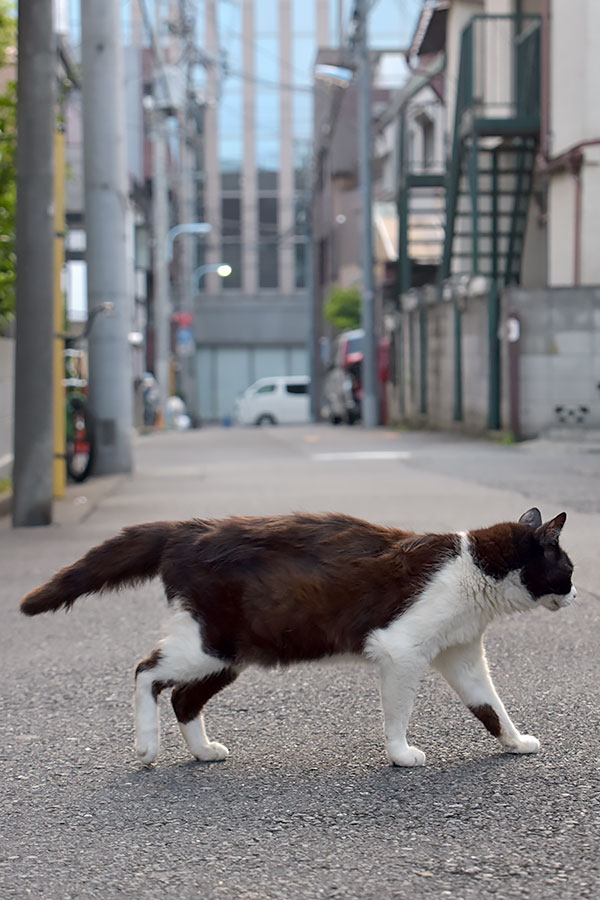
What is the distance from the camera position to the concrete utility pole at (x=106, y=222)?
53.8 feet

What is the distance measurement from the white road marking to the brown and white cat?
14.5 meters

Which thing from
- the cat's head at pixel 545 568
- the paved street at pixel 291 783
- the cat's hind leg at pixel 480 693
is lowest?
the paved street at pixel 291 783

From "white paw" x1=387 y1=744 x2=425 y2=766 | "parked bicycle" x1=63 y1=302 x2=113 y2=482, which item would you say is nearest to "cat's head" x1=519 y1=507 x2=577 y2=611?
"white paw" x1=387 y1=744 x2=425 y2=766

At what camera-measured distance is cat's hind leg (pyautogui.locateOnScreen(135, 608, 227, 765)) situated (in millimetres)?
3844

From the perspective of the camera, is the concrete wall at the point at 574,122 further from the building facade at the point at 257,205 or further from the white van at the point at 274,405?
the building facade at the point at 257,205

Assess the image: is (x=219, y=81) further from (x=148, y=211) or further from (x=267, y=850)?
(x=267, y=850)

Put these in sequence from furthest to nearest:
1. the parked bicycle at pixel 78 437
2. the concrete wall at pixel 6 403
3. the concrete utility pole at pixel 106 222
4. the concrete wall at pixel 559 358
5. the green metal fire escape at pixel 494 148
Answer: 1. the green metal fire escape at pixel 494 148
2. the concrete wall at pixel 559 358
3. the concrete utility pole at pixel 106 222
4. the parked bicycle at pixel 78 437
5. the concrete wall at pixel 6 403

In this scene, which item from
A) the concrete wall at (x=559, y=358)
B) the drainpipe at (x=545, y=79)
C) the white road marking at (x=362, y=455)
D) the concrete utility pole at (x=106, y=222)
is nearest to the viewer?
the concrete utility pole at (x=106, y=222)

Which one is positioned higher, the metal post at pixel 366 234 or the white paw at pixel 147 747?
the metal post at pixel 366 234

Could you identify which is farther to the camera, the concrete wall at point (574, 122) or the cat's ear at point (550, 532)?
the concrete wall at point (574, 122)

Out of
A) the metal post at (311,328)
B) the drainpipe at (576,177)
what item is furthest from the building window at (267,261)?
the drainpipe at (576,177)

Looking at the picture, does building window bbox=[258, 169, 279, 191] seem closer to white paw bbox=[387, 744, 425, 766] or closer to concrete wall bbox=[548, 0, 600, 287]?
concrete wall bbox=[548, 0, 600, 287]

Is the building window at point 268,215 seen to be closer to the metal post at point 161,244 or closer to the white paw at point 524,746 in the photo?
the metal post at point 161,244

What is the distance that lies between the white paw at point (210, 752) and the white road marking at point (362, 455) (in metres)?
14.5
